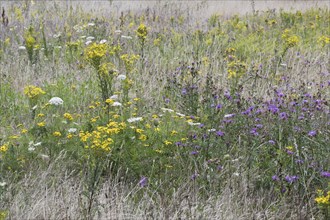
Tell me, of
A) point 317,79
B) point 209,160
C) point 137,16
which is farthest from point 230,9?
point 209,160

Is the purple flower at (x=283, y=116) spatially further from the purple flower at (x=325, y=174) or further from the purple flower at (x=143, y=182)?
the purple flower at (x=143, y=182)

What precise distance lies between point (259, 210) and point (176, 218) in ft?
1.96

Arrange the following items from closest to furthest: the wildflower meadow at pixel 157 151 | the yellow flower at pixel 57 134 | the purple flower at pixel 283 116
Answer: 1. the wildflower meadow at pixel 157 151
2. the yellow flower at pixel 57 134
3. the purple flower at pixel 283 116

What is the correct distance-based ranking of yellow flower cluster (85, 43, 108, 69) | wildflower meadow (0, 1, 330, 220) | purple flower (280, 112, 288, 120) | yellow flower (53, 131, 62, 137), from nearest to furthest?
1. wildflower meadow (0, 1, 330, 220)
2. yellow flower (53, 131, 62, 137)
3. purple flower (280, 112, 288, 120)
4. yellow flower cluster (85, 43, 108, 69)

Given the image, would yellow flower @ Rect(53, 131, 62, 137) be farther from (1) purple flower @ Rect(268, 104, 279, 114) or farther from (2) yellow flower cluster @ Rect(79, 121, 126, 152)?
(1) purple flower @ Rect(268, 104, 279, 114)

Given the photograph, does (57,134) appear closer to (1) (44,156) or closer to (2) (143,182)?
(1) (44,156)

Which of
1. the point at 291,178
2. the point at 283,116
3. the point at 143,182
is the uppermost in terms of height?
the point at 283,116

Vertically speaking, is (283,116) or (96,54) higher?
(96,54)

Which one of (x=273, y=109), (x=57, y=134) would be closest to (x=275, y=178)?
(x=273, y=109)

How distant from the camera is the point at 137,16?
10031 millimetres

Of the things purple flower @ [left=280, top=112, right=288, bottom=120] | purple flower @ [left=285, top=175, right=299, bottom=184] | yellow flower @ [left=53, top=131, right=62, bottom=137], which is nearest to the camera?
purple flower @ [left=285, top=175, right=299, bottom=184]

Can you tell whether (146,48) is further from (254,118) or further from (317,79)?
(254,118)

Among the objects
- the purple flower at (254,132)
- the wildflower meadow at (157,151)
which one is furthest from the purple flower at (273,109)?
the purple flower at (254,132)

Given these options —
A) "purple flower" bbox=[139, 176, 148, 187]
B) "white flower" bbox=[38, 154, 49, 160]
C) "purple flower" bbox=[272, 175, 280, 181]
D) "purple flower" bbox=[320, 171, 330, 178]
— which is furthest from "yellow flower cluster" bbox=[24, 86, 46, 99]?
"purple flower" bbox=[320, 171, 330, 178]
